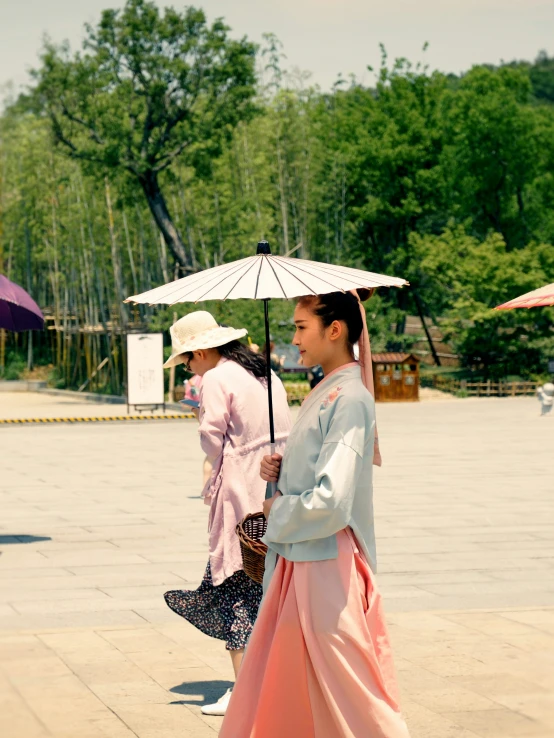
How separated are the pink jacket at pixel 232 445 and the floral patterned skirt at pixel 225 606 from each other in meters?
0.09

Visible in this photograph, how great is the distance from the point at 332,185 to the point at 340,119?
220 inches

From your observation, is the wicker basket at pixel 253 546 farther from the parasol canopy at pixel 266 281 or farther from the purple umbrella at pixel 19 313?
the purple umbrella at pixel 19 313

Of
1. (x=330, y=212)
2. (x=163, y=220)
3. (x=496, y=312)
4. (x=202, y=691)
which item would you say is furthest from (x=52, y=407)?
(x=202, y=691)

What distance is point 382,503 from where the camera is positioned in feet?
41.2

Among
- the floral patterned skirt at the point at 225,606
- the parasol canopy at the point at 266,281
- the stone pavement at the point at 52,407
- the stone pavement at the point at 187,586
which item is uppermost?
the parasol canopy at the point at 266,281

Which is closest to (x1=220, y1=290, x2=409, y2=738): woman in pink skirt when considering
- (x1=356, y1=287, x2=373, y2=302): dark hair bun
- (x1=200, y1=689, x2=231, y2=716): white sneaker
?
(x1=356, y1=287, x2=373, y2=302): dark hair bun

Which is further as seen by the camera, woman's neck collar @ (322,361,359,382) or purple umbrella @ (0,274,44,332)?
purple umbrella @ (0,274,44,332)

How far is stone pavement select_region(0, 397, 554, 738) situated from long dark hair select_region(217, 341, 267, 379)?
4.67 feet

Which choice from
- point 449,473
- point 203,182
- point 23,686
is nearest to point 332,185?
point 203,182

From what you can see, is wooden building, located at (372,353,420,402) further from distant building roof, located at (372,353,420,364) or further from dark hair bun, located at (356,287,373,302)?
dark hair bun, located at (356,287,373,302)

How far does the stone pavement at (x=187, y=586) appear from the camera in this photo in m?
5.33

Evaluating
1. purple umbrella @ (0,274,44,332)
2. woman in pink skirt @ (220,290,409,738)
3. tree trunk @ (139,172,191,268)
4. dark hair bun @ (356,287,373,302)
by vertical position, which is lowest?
woman in pink skirt @ (220,290,409,738)

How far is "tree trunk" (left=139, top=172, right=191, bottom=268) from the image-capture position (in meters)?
40.0

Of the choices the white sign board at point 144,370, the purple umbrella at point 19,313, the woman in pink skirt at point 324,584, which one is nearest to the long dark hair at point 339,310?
the woman in pink skirt at point 324,584
